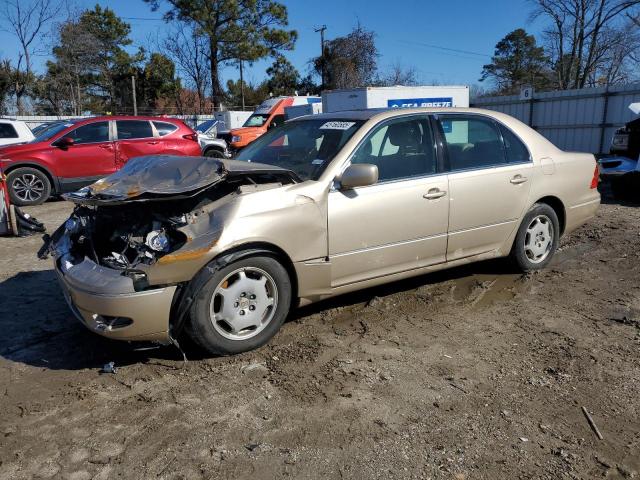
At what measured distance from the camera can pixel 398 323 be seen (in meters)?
4.23

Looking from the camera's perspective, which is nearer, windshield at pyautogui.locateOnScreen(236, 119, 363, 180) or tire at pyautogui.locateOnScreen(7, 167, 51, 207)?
windshield at pyautogui.locateOnScreen(236, 119, 363, 180)

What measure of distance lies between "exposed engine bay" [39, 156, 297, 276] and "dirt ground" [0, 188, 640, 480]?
0.69m

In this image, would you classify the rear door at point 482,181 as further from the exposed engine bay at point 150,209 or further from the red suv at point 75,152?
the red suv at point 75,152

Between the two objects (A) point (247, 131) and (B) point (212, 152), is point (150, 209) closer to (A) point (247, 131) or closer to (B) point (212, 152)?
(B) point (212, 152)

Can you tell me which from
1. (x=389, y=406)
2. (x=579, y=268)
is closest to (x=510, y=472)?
(x=389, y=406)

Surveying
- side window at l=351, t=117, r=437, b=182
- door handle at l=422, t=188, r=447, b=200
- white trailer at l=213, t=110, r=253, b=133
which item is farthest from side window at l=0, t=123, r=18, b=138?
white trailer at l=213, t=110, r=253, b=133

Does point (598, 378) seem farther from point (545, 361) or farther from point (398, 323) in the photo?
point (398, 323)

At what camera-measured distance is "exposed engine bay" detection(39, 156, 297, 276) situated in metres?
3.47

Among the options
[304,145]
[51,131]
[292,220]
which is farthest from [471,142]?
[51,131]

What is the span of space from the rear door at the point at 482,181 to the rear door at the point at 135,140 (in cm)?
812

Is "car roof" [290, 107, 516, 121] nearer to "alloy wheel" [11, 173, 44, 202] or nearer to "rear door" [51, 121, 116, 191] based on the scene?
"rear door" [51, 121, 116, 191]

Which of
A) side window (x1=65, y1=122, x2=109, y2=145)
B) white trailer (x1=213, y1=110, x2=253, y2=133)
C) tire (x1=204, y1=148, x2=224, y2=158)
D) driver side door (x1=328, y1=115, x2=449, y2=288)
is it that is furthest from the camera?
white trailer (x1=213, y1=110, x2=253, y2=133)

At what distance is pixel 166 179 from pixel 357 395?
1946 millimetres

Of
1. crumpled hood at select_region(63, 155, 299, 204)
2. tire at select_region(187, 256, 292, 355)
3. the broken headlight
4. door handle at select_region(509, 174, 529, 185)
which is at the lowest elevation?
tire at select_region(187, 256, 292, 355)
